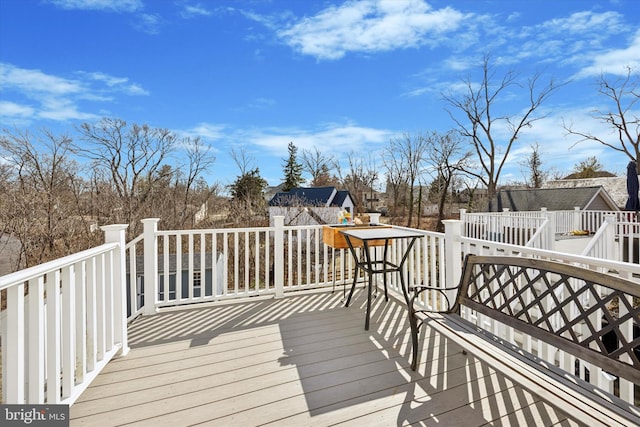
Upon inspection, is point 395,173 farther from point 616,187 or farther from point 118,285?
point 118,285

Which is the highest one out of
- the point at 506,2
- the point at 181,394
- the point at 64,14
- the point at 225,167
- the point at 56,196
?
the point at 506,2

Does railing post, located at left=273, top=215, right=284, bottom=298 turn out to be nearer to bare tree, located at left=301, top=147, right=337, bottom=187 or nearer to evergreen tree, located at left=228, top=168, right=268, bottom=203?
evergreen tree, located at left=228, top=168, right=268, bottom=203

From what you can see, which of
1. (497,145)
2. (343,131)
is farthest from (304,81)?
(497,145)

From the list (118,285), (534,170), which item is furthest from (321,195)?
(534,170)

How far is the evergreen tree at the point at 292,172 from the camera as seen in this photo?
92.2 ft

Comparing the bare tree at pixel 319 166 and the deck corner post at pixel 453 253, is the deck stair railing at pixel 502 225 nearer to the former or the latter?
the deck corner post at pixel 453 253

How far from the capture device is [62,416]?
Result: 5.22 ft

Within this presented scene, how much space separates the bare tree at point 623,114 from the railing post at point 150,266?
23708 millimetres

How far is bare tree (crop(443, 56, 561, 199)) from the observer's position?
18.8m

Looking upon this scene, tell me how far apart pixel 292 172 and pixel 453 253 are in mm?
26147

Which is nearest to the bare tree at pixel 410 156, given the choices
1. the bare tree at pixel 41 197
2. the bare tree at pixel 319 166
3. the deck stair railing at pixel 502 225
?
the bare tree at pixel 319 166

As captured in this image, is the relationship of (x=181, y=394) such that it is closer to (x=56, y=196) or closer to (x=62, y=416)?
(x=62, y=416)

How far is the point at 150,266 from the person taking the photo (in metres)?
3.23

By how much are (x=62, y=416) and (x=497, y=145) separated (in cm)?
2296
